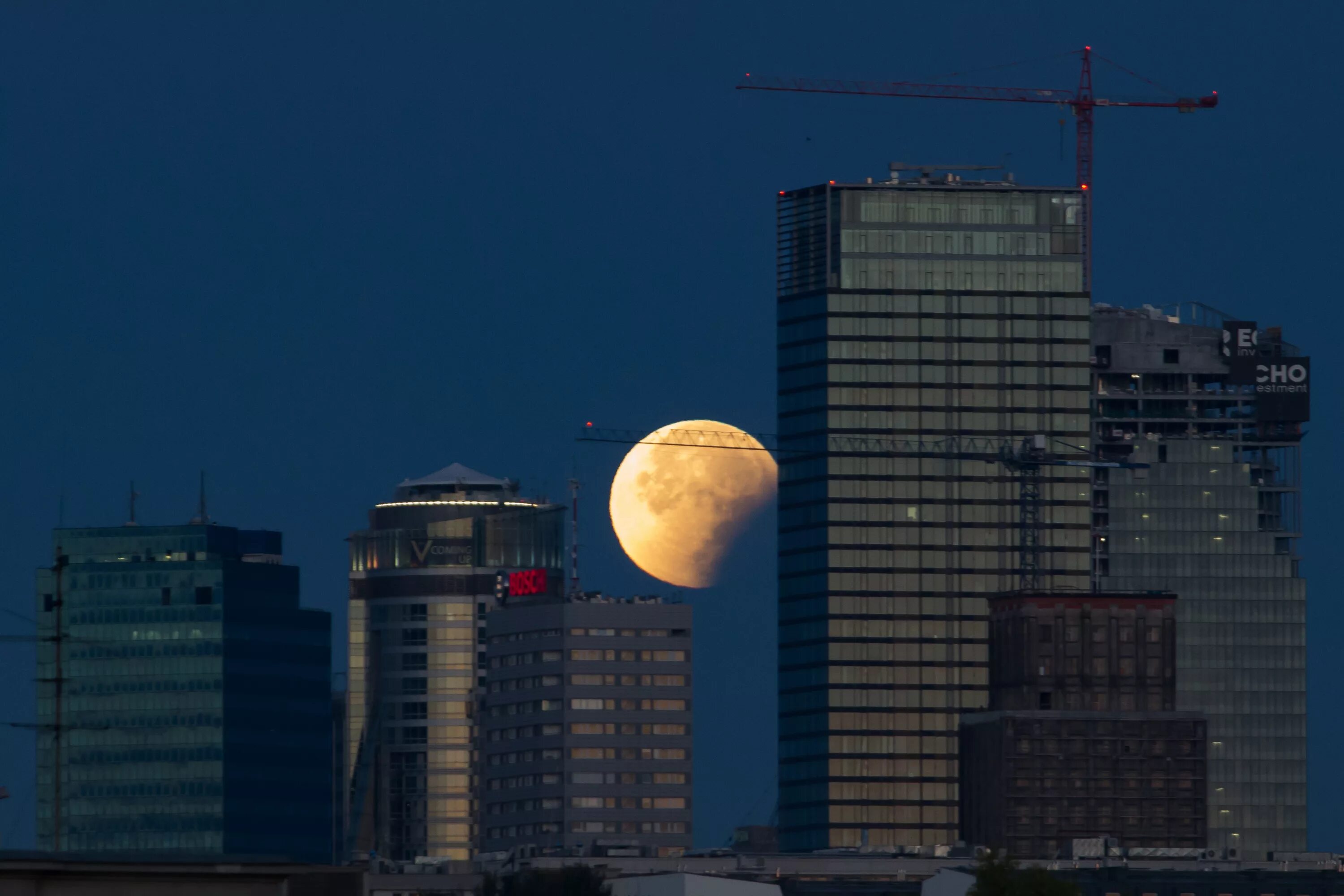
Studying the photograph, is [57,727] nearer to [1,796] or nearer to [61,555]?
[61,555]

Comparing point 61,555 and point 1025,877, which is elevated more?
point 61,555

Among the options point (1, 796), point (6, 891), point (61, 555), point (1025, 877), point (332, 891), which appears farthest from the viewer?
point (1025, 877)

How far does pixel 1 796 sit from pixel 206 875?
55.3 meters

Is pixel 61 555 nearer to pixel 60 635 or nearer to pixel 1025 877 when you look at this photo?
pixel 60 635

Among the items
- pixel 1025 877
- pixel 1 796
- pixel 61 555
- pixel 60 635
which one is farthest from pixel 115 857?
pixel 1025 877

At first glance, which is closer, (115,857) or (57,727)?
(115,857)

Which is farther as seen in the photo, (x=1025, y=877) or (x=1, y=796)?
(x=1025, y=877)

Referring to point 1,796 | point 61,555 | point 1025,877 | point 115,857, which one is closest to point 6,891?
point 115,857

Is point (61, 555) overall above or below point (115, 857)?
above

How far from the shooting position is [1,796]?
5846 inches

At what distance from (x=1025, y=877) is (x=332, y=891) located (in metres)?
99.5

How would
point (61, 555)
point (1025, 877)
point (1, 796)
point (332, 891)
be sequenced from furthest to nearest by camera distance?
point (1025, 877) → point (1, 796) → point (61, 555) → point (332, 891)

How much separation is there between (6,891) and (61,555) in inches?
1019

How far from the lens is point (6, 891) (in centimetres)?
9294
